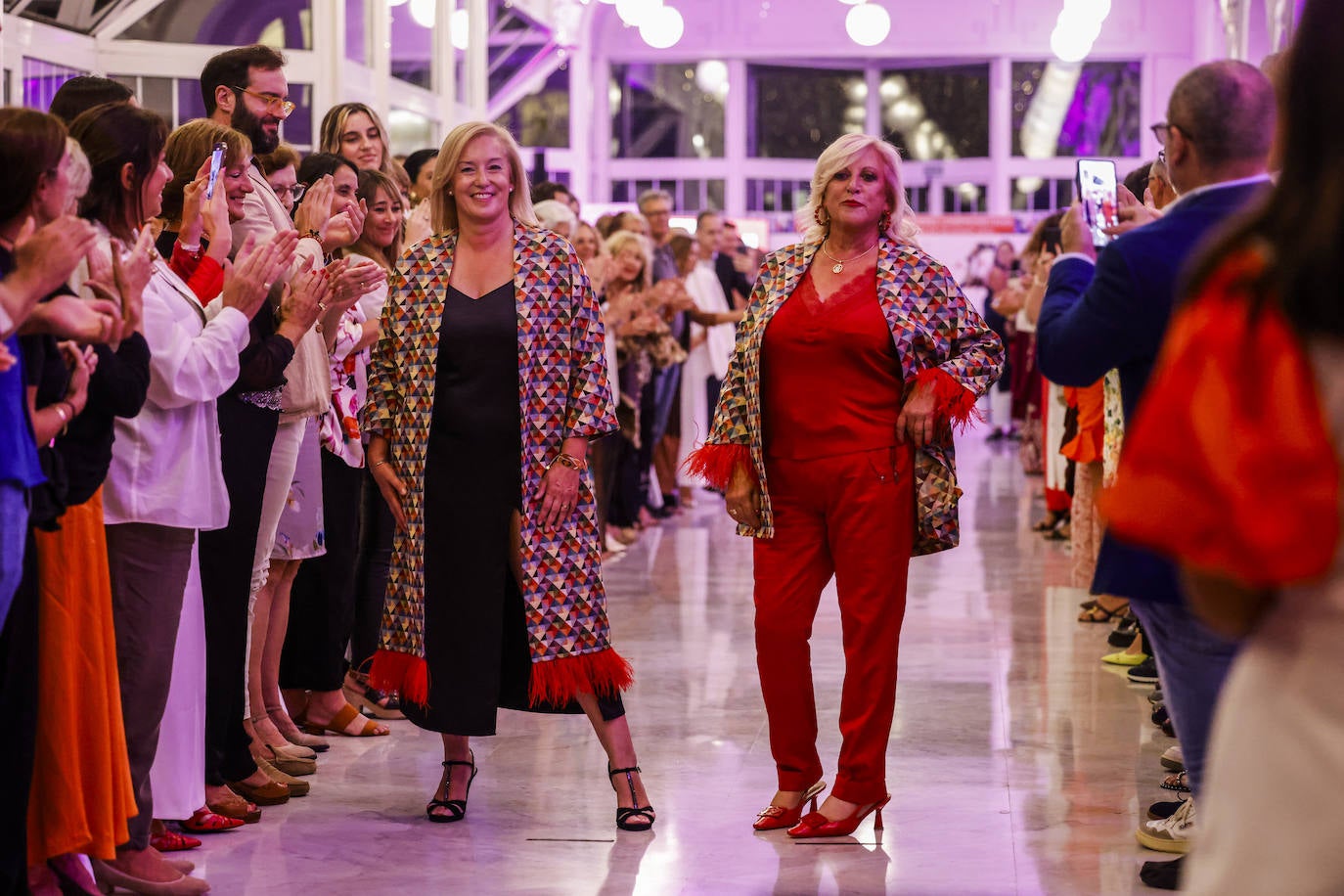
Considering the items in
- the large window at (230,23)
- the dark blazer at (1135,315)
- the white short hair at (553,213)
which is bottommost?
the dark blazer at (1135,315)

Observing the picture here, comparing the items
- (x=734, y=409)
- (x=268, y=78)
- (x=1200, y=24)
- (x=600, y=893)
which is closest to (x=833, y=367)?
(x=734, y=409)

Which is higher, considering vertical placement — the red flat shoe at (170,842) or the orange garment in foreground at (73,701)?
the orange garment in foreground at (73,701)

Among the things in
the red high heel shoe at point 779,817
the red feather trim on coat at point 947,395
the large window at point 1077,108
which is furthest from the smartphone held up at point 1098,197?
the large window at point 1077,108

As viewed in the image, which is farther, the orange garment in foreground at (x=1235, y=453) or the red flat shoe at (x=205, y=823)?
the red flat shoe at (x=205, y=823)

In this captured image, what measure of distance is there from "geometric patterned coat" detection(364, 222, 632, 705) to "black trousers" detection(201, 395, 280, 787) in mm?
293

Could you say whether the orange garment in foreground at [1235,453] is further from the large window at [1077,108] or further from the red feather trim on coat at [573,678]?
the large window at [1077,108]

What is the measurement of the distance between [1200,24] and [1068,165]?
2968 millimetres

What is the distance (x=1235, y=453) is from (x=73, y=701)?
2.29m

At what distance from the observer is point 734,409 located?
13.2ft

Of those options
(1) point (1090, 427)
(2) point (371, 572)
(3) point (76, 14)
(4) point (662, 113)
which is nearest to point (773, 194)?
(4) point (662, 113)

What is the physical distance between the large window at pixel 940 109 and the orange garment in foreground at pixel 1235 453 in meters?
22.8

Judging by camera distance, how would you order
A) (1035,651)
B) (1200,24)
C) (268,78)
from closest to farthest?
(268,78), (1035,651), (1200,24)

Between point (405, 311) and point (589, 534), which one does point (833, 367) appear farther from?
point (405, 311)

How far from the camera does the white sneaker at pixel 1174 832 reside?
3658 millimetres
